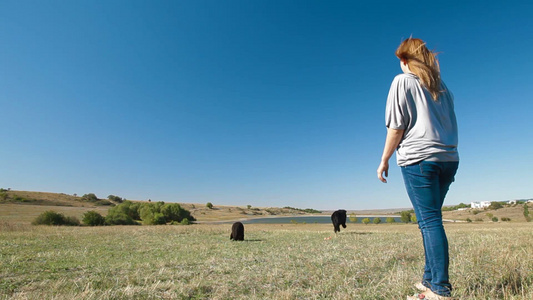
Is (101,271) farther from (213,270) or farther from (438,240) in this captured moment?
(438,240)

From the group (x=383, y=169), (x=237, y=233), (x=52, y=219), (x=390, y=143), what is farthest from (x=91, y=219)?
(x=390, y=143)

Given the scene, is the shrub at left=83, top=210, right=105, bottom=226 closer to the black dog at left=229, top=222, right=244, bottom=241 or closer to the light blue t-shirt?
the black dog at left=229, top=222, right=244, bottom=241

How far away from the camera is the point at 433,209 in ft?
8.25

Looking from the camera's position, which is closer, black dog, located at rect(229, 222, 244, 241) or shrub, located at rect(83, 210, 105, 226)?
black dog, located at rect(229, 222, 244, 241)

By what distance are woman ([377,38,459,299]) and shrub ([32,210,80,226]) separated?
142 feet

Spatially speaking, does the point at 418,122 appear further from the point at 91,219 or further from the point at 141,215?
the point at 141,215

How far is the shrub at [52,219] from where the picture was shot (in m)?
33.9

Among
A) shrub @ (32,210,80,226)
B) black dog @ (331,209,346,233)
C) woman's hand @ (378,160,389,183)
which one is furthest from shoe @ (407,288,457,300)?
shrub @ (32,210,80,226)

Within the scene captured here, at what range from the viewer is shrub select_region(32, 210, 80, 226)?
111 ft


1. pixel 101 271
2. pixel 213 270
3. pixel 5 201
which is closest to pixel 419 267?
pixel 213 270

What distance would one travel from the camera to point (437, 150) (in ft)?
8.10

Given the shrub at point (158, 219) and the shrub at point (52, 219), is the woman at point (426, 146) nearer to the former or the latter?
the shrub at point (52, 219)

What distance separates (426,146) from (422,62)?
3.04 ft

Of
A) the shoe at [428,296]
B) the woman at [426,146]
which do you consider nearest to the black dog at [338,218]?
the woman at [426,146]
